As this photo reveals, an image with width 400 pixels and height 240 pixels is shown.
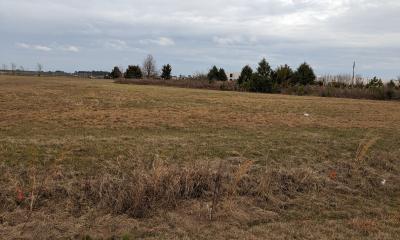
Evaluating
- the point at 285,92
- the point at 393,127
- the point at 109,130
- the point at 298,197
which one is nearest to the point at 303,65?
the point at 285,92

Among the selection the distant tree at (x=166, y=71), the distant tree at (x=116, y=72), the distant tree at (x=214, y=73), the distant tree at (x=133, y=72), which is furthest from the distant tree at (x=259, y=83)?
the distant tree at (x=116, y=72)

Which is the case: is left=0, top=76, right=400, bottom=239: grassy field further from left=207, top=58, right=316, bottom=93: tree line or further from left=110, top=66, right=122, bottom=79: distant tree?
left=110, top=66, right=122, bottom=79: distant tree

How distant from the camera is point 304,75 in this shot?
59.7 meters

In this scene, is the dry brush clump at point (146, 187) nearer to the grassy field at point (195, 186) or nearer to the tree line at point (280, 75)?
the grassy field at point (195, 186)

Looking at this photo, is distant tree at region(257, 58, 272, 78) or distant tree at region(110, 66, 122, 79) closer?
distant tree at region(257, 58, 272, 78)

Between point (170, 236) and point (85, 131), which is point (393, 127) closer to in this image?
point (85, 131)

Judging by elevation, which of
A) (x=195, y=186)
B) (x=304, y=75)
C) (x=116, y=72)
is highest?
(x=304, y=75)

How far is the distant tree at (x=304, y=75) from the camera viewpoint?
2331 inches

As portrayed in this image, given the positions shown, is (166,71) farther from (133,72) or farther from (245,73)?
(245,73)

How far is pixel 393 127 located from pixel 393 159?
23.3 feet

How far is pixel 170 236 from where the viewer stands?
18.8ft

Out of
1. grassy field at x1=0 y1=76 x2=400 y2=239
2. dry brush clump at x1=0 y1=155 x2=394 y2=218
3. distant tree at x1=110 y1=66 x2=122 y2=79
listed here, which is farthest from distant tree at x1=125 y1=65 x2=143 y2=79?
dry brush clump at x1=0 y1=155 x2=394 y2=218

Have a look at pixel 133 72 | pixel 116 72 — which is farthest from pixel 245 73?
pixel 116 72

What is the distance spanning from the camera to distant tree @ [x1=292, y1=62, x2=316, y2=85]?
59.2 meters
